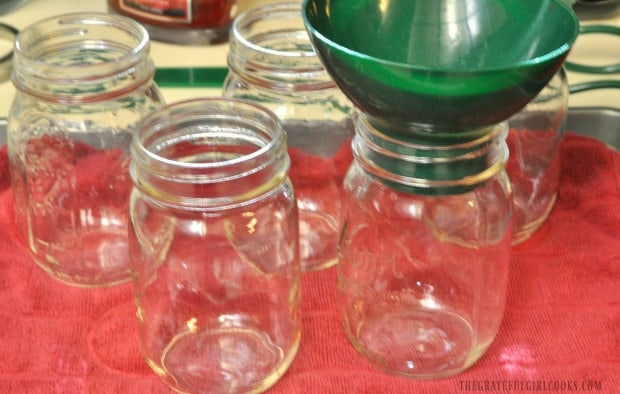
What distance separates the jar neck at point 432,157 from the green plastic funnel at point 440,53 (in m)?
0.01

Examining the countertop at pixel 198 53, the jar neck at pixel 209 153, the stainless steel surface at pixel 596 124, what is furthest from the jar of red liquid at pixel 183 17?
the jar neck at pixel 209 153

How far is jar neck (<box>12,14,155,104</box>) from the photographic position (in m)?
0.54

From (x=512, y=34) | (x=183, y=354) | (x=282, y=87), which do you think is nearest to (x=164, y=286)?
(x=183, y=354)

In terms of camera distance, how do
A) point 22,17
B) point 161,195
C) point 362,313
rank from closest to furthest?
point 161,195 → point 362,313 → point 22,17

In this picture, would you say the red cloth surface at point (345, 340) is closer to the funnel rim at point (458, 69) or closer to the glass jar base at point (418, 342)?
the glass jar base at point (418, 342)

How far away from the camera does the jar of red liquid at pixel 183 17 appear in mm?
804

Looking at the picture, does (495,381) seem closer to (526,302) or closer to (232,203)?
(526,302)

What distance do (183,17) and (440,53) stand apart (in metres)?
0.37

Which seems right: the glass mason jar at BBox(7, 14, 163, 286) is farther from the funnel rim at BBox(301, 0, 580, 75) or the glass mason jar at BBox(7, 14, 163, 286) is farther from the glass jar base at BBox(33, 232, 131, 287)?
the funnel rim at BBox(301, 0, 580, 75)

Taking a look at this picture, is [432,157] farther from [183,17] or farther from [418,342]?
[183,17]

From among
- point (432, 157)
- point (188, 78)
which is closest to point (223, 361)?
point (432, 157)

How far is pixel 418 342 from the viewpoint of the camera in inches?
21.9

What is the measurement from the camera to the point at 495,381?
520 millimetres

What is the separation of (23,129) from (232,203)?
211 millimetres
